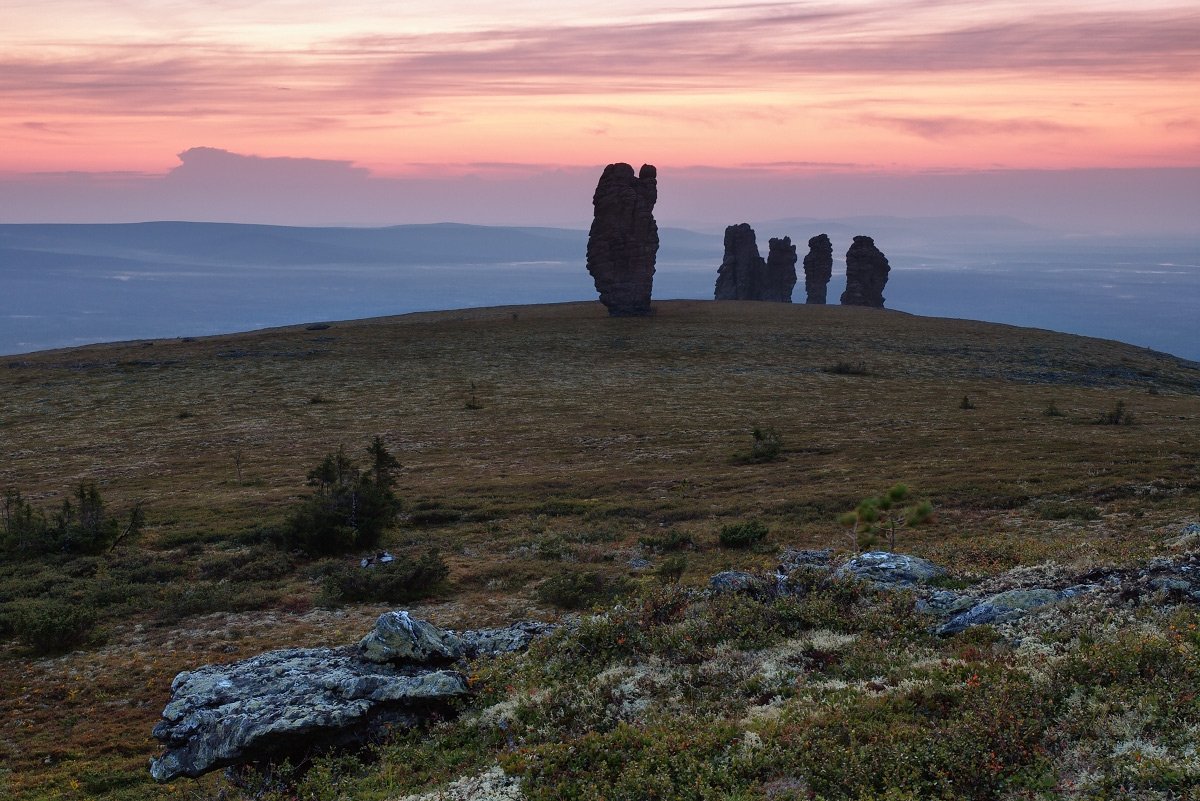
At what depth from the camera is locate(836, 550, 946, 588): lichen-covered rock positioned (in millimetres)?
17250

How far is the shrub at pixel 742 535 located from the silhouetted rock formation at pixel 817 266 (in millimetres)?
128115

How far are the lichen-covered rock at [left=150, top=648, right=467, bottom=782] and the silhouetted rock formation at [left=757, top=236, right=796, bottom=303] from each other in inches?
5804

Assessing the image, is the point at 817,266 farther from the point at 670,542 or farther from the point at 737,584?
the point at 737,584

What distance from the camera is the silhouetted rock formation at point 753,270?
154000mm

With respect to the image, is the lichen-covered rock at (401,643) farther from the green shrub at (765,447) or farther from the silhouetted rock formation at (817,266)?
the silhouetted rock formation at (817,266)

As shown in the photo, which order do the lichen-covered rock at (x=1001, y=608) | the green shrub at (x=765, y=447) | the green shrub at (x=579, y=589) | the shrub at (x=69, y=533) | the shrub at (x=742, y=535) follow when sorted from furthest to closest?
1. the green shrub at (x=765, y=447)
2. the shrub at (x=69, y=533)
3. the shrub at (x=742, y=535)
4. the green shrub at (x=579, y=589)
5. the lichen-covered rock at (x=1001, y=608)

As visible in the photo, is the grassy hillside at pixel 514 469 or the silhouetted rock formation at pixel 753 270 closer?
the grassy hillside at pixel 514 469

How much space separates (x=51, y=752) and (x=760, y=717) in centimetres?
1259

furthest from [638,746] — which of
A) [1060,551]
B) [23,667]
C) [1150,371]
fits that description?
[1150,371]

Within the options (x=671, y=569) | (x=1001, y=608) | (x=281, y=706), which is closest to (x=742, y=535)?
(x=671, y=569)

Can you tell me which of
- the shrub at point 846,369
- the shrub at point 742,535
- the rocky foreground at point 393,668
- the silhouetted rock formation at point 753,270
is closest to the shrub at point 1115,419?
the shrub at point 846,369

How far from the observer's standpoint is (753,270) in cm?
15412

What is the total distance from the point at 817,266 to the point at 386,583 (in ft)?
457

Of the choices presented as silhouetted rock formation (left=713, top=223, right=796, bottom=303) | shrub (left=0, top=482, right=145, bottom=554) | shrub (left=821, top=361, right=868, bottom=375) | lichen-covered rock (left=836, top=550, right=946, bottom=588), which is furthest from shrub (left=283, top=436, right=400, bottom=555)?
silhouetted rock formation (left=713, top=223, right=796, bottom=303)
